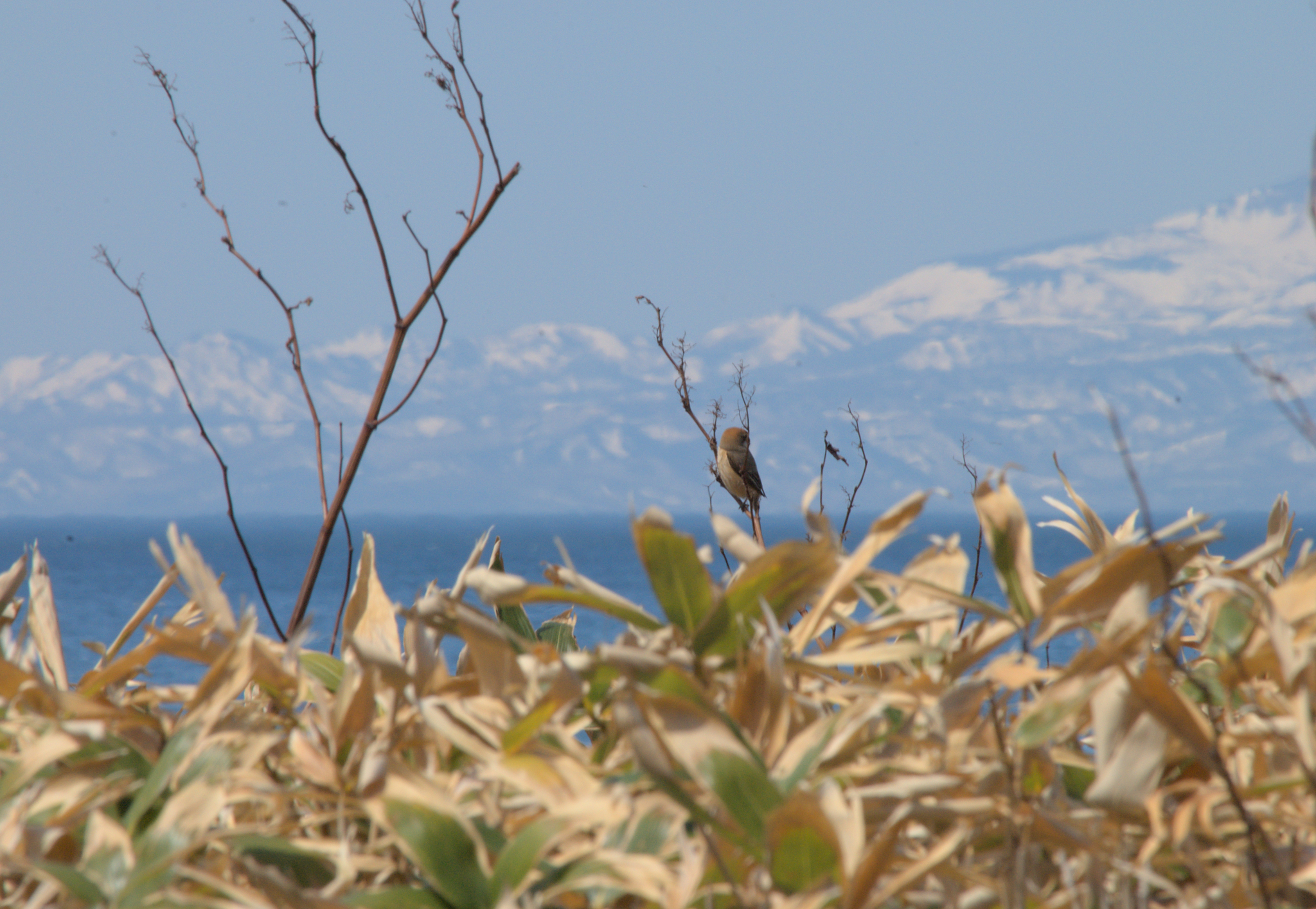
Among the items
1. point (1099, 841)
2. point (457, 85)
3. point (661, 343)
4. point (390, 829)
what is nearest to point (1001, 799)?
point (1099, 841)

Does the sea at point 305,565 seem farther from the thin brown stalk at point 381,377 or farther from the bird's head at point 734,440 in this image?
the bird's head at point 734,440

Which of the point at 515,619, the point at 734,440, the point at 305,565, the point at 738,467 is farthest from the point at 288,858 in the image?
the point at 305,565

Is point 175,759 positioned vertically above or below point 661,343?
below

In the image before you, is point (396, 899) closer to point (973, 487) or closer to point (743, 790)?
point (743, 790)

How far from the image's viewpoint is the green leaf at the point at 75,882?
863mm

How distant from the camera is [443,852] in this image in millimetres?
927

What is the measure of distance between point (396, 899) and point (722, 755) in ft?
0.95

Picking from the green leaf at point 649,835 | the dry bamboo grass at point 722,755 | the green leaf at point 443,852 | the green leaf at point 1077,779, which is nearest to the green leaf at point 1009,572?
the dry bamboo grass at point 722,755

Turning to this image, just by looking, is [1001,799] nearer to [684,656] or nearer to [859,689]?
[859,689]

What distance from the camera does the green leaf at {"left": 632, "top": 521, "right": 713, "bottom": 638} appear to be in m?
1.05

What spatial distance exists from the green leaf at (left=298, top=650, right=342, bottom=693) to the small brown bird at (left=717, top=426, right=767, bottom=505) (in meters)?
5.22

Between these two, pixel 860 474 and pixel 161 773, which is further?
pixel 860 474

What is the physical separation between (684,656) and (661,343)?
250 centimetres

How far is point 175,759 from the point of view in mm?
1034
